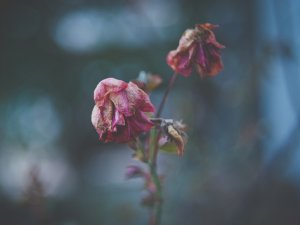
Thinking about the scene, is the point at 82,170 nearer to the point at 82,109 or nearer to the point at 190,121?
the point at 82,109

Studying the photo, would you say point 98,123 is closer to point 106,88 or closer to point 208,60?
point 106,88

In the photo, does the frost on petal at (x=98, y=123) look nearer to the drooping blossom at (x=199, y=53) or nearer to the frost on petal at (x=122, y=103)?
the frost on petal at (x=122, y=103)

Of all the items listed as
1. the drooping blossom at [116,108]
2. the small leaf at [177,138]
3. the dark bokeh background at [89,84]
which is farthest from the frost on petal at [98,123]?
the dark bokeh background at [89,84]

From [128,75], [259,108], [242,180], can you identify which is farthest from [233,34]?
[242,180]

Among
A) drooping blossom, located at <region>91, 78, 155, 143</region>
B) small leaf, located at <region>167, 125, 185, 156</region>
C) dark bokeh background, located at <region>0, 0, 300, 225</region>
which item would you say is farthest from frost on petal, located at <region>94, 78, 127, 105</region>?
dark bokeh background, located at <region>0, 0, 300, 225</region>

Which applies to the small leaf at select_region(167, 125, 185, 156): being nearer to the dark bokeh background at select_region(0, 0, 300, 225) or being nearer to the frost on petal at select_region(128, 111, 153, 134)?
the frost on petal at select_region(128, 111, 153, 134)
